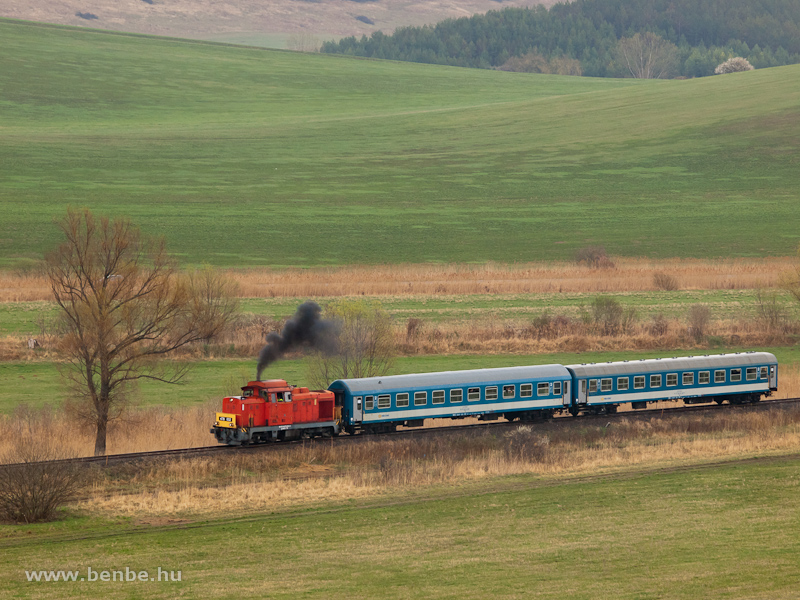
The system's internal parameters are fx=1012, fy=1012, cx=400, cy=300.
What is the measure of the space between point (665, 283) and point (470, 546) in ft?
184

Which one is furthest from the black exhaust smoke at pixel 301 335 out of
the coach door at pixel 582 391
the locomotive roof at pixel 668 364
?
the coach door at pixel 582 391

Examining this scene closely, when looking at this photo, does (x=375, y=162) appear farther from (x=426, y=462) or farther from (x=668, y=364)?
(x=426, y=462)

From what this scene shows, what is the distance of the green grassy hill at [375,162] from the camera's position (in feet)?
311

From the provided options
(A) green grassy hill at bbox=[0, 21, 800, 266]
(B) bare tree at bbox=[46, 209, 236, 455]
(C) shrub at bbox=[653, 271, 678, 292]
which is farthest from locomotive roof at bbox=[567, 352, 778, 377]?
(A) green grassy hill at bbox=[0, 21, 800, 266]

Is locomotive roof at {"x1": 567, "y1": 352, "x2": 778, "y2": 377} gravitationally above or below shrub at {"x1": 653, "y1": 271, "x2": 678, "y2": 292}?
below

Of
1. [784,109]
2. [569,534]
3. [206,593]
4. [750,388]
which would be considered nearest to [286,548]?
[206,593]

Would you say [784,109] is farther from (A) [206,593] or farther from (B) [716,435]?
(A) [206,593]

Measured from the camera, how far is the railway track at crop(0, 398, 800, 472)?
3303 centimetres

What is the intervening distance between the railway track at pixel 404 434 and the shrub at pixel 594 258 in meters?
38.9

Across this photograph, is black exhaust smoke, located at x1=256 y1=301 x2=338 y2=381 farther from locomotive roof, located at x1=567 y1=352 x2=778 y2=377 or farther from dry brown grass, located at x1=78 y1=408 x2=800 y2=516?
locomotive roof, located at x1=567 y1=352 x2=778 y2=377

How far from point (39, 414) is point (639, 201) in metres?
77.5

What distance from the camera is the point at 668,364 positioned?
45.8 meters

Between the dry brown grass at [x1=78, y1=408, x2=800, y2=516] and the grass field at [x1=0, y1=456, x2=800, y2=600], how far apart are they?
4.55 ft

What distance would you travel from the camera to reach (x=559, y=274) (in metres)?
83.2
